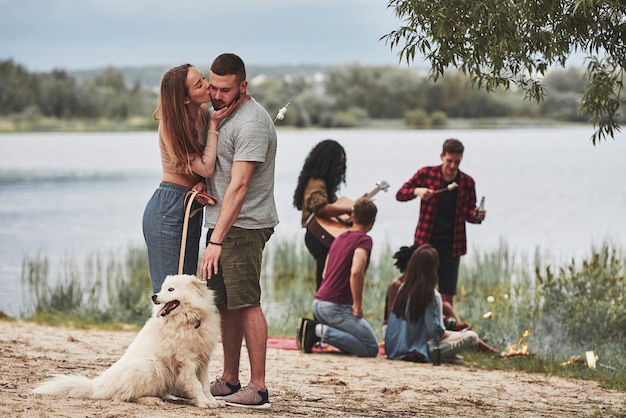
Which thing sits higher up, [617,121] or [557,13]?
[557,13]

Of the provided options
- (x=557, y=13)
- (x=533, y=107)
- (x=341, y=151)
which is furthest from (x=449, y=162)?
(x=533, y=107)

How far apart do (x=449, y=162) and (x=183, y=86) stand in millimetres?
3759

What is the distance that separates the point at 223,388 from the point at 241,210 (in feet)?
3.31

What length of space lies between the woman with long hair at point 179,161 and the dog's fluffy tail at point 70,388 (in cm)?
62

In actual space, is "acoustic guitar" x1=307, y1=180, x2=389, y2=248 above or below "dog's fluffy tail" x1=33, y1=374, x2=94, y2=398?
above

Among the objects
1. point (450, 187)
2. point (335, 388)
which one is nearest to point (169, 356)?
point (335, 388)

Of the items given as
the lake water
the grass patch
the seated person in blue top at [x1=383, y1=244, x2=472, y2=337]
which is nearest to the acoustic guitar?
the seated person in blue top at [x1=383, y1=244, x2=472, y2=337]

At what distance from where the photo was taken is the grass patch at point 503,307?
28.0 ft

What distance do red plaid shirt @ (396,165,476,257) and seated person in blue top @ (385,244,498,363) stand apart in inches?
22.8

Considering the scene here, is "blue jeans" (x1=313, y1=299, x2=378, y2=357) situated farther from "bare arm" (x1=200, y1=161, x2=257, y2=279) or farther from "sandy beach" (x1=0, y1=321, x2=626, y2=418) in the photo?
"bare arm" (x1=200, y1=161, x2=257, y2=279)

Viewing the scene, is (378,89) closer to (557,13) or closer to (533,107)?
(533,107)

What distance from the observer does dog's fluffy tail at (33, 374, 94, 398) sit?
5410 millimetres

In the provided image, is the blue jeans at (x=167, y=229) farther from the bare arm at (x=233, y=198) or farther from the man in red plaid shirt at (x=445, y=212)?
the man in red plaid shirt at (x=445, y=212)

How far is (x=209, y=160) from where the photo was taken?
5.43 meters
